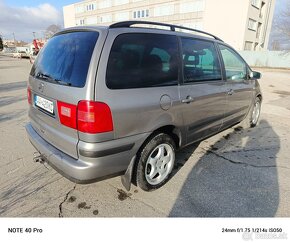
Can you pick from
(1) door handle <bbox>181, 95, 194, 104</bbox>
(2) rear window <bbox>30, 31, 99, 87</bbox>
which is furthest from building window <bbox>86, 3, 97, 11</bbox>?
(1) door handle <bbox>181, 95, 194, 104</bbox>

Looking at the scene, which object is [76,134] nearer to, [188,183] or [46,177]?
[46,177]

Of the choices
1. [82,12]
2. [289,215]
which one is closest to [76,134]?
[289,215]

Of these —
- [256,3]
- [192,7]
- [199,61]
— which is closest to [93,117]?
[199,61]

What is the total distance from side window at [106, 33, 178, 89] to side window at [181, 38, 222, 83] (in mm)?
218

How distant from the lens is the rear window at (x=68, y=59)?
221 centimetres

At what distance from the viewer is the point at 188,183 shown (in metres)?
3.06

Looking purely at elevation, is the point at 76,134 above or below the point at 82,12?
below

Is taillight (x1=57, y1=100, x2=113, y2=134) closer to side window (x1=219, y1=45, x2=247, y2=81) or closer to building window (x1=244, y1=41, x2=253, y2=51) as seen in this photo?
side window (x1=219, y1=45, x2=247, y2=81)

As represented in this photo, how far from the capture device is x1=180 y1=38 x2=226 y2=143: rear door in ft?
9.88

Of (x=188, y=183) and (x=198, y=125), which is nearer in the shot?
(x=188, y=183)

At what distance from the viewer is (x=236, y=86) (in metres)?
4.16

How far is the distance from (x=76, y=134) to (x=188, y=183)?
1.66 meters

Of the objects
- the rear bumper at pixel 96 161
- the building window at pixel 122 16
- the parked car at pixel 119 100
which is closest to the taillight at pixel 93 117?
the parked car at pixel 119 100

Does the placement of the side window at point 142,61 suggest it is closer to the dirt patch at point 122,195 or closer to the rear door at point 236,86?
the dirt patch at point 122,195
